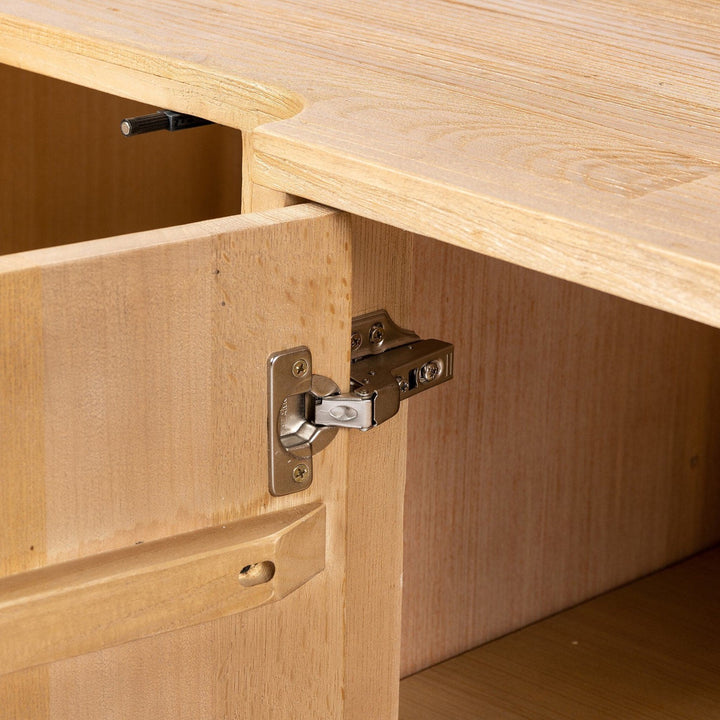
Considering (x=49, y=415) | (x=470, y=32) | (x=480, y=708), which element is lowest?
(x=480, y=708)

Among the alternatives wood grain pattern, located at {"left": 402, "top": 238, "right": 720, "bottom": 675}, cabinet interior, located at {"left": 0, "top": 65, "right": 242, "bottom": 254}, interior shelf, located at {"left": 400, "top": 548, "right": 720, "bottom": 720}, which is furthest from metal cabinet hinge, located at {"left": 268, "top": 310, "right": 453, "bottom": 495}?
cabinet interior, located at {"left": 0, "top": 65, "right": 242, "bottom": 254}

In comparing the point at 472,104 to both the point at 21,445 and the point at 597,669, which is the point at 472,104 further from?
the point at 597,669

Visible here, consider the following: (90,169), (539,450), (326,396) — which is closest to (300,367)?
(326,396)

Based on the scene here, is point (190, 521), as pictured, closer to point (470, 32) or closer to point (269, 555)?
point (269, 555)

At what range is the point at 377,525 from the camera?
52cm

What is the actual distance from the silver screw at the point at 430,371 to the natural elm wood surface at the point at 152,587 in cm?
8

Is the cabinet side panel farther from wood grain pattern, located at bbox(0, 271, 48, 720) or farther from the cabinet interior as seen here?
the cabinet interior

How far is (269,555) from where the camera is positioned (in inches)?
18.0

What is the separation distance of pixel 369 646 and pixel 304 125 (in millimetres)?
224

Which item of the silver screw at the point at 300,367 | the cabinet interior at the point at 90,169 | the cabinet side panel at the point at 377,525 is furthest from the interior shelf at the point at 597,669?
the cabinet interior at the point at 90,169

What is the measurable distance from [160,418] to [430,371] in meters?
0.14

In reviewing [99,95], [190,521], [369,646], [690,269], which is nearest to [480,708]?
[369,646]

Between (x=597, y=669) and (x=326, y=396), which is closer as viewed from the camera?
(x=326, y=396)

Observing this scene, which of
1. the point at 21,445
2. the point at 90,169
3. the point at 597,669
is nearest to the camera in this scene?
the point at 21,445
